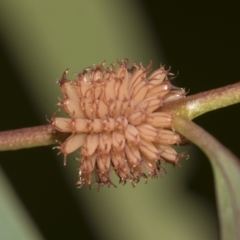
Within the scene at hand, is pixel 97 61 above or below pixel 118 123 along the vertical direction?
above

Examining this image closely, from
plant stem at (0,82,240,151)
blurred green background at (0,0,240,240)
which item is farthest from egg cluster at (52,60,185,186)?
blurred green background at (0,0,240,240)

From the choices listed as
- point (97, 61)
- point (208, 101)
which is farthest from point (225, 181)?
point (97, 61)

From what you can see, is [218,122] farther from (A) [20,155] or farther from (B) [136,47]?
(A) [20,155]

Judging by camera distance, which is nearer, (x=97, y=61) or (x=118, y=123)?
(x=118, y=123)

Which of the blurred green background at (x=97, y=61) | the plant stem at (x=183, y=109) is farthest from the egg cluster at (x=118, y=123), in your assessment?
the blurred green background at (x=97, y=61)

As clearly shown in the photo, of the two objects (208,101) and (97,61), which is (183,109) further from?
(97,61)

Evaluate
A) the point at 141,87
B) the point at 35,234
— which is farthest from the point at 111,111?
the point at 35,234
